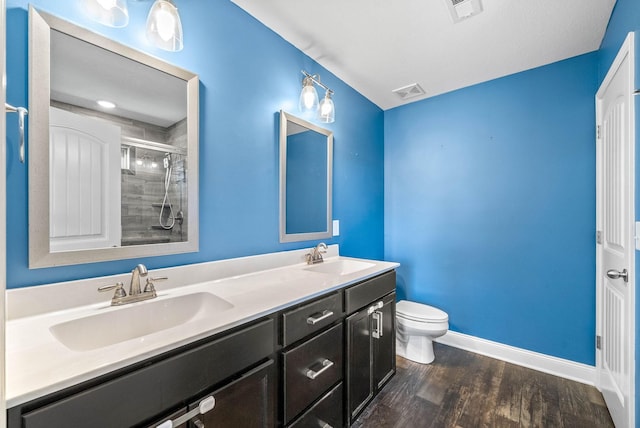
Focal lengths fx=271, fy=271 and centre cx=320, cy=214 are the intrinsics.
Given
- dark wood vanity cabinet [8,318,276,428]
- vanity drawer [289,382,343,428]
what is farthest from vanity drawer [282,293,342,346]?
vanity drawer [289,382,343,428]

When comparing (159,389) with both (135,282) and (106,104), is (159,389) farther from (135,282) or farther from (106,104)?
(106,104)

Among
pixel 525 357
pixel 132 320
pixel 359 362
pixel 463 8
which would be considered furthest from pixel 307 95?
pixel 525 357

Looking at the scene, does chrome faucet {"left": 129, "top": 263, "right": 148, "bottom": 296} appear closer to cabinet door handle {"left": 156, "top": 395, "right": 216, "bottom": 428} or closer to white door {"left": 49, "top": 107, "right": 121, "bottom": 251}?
white door {"left": 49, "top": 107, "right": 121, "bottom": 251}

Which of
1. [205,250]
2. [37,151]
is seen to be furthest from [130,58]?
[205,250]

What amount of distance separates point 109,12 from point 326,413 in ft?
6.38

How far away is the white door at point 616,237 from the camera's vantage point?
4.26 feet

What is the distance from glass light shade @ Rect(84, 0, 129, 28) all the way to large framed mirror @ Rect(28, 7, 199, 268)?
79mm

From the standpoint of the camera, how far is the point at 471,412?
1645mm

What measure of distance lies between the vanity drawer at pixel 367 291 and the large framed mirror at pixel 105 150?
33.2 inches

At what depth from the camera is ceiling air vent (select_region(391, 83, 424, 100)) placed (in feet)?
8.13

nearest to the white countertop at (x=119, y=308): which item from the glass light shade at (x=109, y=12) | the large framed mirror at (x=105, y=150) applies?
the large framed mirror at (x=105, y=150)

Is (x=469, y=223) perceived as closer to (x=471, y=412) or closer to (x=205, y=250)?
(x=471, y=412)

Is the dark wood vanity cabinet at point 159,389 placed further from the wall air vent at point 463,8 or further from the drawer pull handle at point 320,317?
the wall air vent at point 463,8

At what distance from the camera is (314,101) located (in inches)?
74.5
